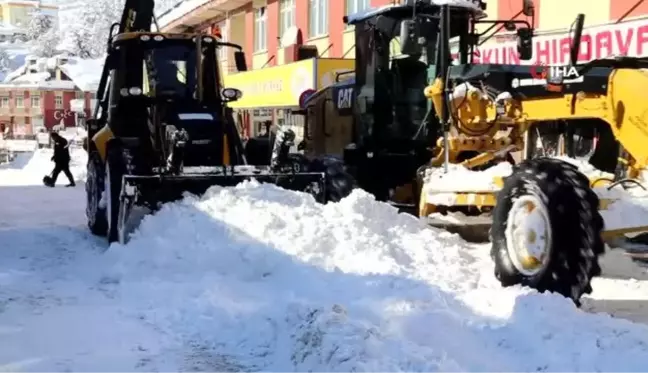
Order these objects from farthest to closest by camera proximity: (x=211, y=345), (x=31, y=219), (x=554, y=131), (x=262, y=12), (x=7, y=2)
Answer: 1. (x=7, y=2)
2. (x=262, y=12)
3. (x=31, y=219)
4. (x=554, y=131)
5. (x=211, y=345)

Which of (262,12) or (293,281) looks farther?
(262,12)

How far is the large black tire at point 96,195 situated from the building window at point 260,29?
19573mm

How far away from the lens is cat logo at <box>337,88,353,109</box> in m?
11.0

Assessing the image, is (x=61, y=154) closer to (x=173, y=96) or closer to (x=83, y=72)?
(x=173, y=96)

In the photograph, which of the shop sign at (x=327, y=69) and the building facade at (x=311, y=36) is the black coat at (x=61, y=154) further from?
the shop sign at (x=327, y=69)

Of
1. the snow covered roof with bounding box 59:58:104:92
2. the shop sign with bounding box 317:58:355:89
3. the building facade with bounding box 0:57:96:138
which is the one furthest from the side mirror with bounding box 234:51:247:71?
the building facade with bounding box 0:57:96:138

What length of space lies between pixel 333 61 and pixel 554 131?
10.3 metres

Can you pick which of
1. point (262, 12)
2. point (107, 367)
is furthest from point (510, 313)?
point (262, 12)

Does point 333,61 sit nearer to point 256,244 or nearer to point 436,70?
point 436,70

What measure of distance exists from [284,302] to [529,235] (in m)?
1.88

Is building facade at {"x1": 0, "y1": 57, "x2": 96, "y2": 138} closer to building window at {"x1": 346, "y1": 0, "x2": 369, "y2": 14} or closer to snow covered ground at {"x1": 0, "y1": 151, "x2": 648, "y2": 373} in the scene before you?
building window at {"x1": 346, "y1": 0, "x2": 369, "y2": 14}

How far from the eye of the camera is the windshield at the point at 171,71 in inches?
398

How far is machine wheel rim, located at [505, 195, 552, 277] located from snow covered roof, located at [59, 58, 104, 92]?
72.1m

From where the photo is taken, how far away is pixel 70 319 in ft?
20.1
